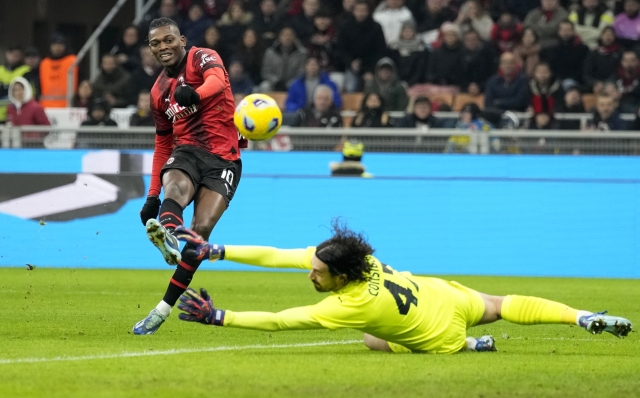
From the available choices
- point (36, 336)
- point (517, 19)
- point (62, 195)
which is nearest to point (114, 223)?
point (62, 195)

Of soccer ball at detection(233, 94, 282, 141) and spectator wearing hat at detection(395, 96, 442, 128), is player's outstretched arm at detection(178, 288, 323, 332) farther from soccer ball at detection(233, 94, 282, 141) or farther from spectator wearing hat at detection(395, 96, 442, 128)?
spectator wearing hat at detection(395, 96, 442, 128)

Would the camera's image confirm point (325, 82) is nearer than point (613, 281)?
No

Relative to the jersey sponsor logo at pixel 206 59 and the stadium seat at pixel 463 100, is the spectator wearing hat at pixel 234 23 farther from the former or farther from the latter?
the jersey sponsor logo at pixel 206 59

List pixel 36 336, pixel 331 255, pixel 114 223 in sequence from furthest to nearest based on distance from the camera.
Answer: pixel 114 223 → pixel 36 336 → pixel 331 255

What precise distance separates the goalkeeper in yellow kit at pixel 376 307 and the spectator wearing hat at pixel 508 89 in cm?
1048

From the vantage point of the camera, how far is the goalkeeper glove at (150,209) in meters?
8.83

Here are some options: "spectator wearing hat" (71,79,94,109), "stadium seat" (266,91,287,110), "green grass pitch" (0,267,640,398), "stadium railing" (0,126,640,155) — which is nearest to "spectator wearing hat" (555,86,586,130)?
"stadium railing" (0,126,640,155)

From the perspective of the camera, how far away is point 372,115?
55.4 feet

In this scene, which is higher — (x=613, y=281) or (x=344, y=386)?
(x=344, y=386)

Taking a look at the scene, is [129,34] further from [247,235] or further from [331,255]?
[331,255]

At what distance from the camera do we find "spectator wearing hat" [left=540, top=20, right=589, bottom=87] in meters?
18.7

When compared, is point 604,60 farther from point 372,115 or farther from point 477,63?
point 372,115

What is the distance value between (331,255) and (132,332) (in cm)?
227

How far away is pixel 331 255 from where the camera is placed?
694cm
